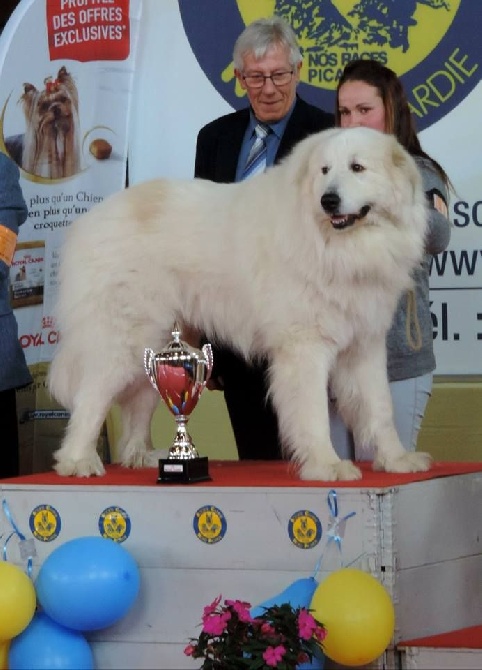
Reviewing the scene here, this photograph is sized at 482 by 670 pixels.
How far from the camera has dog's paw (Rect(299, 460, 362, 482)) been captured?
3.56 meters

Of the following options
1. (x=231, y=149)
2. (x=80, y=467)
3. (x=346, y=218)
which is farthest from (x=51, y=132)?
(x=346, y=218)

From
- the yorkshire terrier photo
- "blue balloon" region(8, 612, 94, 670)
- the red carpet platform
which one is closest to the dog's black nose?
the red carpet platform

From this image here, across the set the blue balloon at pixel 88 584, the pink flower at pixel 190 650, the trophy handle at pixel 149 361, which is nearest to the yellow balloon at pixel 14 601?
the blue balloon at pixel 88 584

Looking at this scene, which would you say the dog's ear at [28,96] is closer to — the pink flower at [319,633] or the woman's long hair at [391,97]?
the woman's long hair at [391,97]

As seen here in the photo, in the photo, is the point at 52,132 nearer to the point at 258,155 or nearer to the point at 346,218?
the point at 258,155

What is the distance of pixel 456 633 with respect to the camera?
3.45m

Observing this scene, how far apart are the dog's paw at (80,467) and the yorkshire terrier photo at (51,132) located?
2011 millimetres

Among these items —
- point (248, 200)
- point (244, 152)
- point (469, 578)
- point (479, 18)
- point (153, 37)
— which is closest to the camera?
point (469, 578)

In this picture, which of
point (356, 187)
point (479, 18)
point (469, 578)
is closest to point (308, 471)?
point (469, 578)

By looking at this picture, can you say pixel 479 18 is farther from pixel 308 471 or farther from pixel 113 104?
pixel 308 471

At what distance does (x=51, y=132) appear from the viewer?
5.59m

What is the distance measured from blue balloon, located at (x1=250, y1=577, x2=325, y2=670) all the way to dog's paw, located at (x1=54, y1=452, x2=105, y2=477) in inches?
34.7

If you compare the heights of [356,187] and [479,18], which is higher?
[479,18]

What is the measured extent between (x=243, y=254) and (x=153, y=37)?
1.93m
